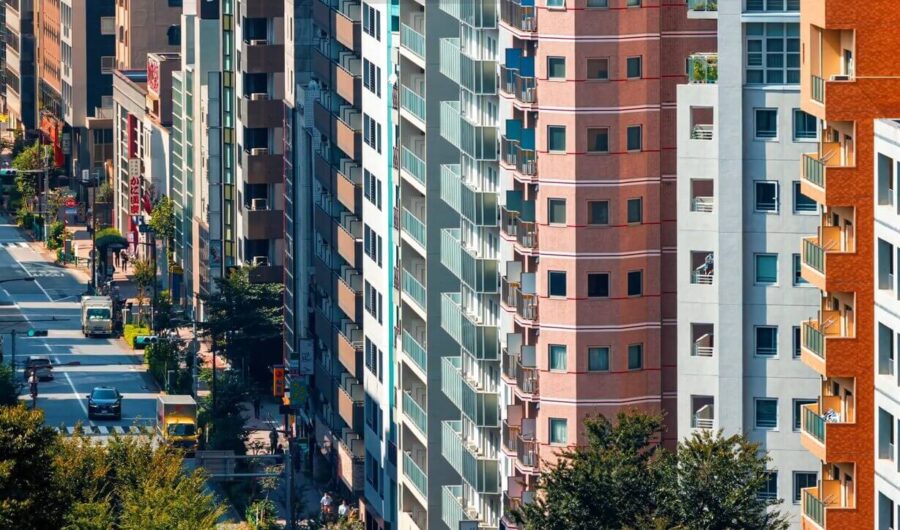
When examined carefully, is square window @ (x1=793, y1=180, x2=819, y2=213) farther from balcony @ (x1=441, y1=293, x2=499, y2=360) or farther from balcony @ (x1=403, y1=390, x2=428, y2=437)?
balcony @ (x1=403, y1=390, x2=428, y2=437)

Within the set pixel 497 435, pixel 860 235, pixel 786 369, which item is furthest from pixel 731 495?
pixel 497 435

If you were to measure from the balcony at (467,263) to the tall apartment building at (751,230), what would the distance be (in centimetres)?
1829

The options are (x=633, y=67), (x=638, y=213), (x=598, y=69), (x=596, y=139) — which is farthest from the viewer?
(x=638, y=213)

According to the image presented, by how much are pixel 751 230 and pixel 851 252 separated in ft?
89.5

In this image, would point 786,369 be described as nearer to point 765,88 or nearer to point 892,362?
point 765,88

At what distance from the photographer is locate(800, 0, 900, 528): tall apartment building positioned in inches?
3671

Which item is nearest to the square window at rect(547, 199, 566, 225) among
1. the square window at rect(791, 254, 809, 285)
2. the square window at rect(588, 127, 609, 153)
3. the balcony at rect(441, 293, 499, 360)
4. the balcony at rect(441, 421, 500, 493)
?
the square window at rect(588, 127, 609, 153)

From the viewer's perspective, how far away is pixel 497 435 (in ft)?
456

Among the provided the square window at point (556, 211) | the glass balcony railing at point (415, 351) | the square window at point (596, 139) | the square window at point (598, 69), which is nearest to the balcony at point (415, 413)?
the glass balcony railing at point (415, 351)


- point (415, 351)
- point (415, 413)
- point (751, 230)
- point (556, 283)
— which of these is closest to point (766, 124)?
point (751, 230)

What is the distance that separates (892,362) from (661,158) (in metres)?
37.9

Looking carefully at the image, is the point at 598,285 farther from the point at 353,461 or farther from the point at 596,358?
the point at 353,461

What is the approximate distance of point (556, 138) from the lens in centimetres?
12888

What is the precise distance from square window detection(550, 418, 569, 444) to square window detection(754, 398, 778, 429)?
10.1 metres
